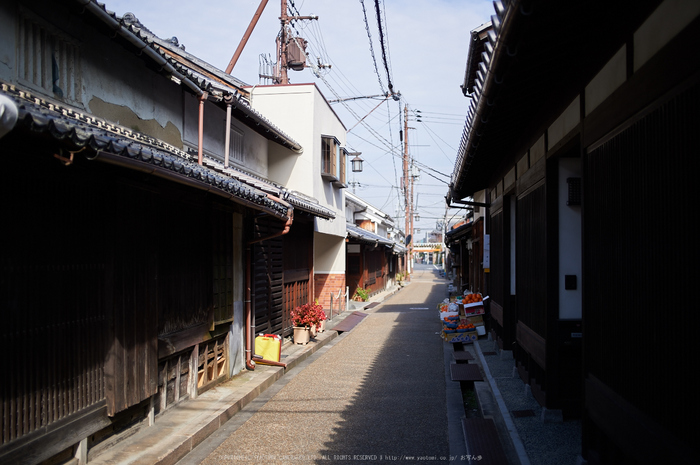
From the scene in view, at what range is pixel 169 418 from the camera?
7.88 m

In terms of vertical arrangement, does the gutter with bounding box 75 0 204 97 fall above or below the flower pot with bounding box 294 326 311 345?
above

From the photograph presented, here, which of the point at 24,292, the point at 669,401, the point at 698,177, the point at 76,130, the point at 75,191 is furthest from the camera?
the point at 75,191

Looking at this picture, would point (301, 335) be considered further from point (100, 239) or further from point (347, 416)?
point (100, 239)

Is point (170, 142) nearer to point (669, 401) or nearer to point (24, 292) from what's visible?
point (24, 292)

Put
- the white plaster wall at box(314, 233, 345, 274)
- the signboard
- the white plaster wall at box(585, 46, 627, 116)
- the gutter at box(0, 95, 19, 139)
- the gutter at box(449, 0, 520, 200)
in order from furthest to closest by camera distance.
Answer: the white plaster wall at box(314, 233, 345, 274) → the signboard → the white plaster wall at box(585, 46, 627, 116) → the gutter at box(449, 0, 520, 200) → the gutter at box(0, 95, 19, 139)

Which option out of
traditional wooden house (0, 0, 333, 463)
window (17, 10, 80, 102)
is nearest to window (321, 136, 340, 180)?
traditional wooden house (0, 0, 333, 463)

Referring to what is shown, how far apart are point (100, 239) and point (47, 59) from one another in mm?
2534

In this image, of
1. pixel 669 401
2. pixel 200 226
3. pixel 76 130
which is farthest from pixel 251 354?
pixel 669 401

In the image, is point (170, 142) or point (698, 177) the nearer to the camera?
point (698, 177)

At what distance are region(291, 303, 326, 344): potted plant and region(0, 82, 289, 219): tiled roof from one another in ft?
22.9

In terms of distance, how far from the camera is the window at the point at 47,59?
21.0 feet

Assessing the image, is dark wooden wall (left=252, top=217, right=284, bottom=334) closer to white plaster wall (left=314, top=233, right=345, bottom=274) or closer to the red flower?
the red flower

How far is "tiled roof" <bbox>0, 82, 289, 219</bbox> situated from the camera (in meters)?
3.95

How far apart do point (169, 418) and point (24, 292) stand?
361 centimetres
